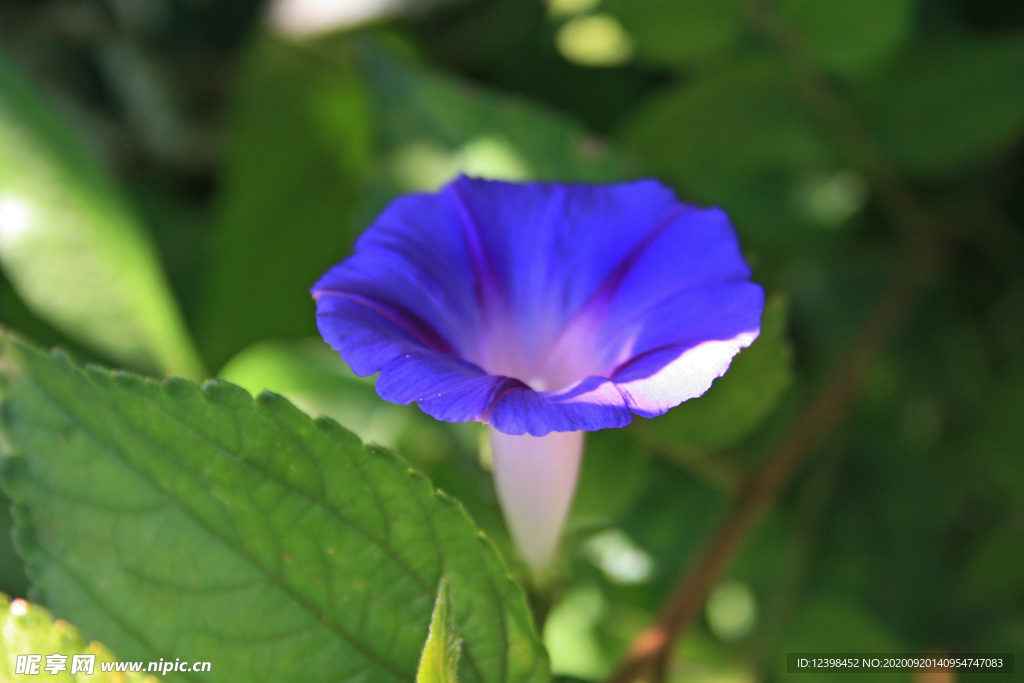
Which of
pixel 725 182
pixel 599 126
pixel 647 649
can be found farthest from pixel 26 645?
pixel 599 126

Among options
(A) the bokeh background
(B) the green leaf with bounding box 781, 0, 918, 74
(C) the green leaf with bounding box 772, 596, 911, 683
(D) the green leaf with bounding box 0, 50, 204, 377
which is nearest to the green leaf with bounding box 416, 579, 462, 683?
(A) the bokeh background

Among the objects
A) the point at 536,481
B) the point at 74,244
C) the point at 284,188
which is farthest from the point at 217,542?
the point at 284,188

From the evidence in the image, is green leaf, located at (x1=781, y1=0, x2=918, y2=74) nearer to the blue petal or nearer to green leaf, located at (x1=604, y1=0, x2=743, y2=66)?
green leaf, located at (x1=604, y1=0, x2=743, y2=66)

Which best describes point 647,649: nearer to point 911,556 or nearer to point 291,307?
point 911,556

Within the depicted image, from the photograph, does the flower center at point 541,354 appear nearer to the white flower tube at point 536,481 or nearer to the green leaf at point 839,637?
the white flower tube at point 536,481

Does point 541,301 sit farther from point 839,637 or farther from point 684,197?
point 839,637
